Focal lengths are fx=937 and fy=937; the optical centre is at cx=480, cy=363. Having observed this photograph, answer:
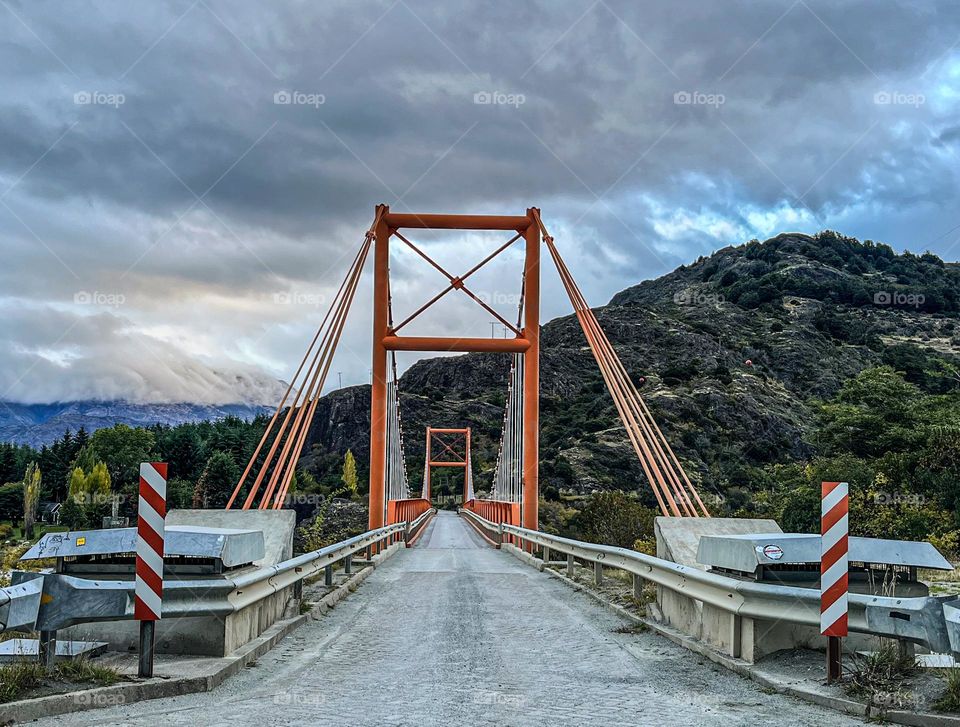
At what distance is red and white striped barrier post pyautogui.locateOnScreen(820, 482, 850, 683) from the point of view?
627cm

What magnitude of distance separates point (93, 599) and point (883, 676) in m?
5.18

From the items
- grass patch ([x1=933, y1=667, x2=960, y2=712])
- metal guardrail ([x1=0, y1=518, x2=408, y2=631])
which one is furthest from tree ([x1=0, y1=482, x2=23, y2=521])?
grass patch ([x1=933, y1=667, x2=960, y2=712])

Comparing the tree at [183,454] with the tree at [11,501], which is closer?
the tree at [11,501]

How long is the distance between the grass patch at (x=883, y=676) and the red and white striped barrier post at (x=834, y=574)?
6.7 inches

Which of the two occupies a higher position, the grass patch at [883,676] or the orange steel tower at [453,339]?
the orange steel tower at [453,339]

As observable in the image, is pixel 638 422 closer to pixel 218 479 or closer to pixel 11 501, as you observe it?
pixel 218 479

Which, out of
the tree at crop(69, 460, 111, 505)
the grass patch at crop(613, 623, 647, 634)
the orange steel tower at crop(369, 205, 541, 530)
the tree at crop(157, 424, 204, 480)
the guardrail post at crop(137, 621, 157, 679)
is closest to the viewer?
the guardrail post at crop(137, 621, 157, 679)

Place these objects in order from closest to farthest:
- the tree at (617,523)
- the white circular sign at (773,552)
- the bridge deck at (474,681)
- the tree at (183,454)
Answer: the bridge deck at (474,681) < the white circular sign at (773,552) < the tree at (617,523) < the tree at (183,454)

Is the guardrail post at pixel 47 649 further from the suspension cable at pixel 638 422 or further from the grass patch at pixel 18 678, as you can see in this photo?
the suspension cable at pixel 638 422

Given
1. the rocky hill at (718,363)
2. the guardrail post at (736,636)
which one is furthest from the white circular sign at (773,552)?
the rocky hill at (718,363)

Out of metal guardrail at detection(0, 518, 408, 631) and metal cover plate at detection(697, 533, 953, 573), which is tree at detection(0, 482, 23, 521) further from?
metal cover plate at detection(697, 533, 953, 573)

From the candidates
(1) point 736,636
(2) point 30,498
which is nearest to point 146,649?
(1) point 736,636

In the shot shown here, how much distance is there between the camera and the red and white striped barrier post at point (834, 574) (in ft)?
20.6

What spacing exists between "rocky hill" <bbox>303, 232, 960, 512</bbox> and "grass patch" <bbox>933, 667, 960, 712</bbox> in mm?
57479
